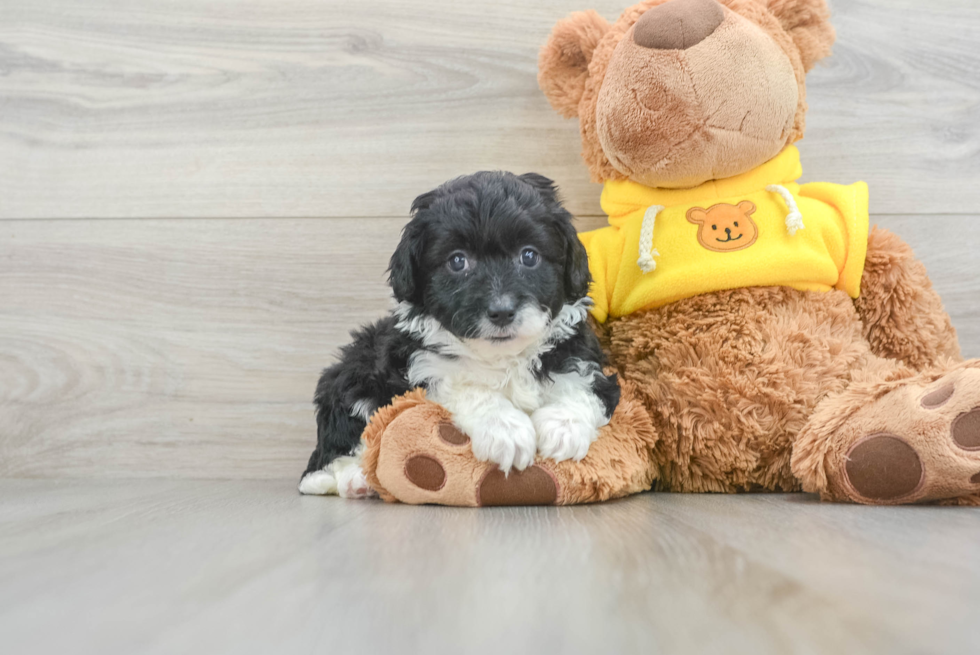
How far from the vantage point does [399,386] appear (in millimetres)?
1349

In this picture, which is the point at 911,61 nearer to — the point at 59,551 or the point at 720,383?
the point at 720,383

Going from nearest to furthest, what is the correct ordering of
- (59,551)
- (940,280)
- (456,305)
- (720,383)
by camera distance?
1. (59,551)
2. (456,305)
3. (720,383)
4. (940,280)

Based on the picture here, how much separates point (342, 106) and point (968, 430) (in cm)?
158

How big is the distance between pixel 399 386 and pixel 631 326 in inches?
20.2

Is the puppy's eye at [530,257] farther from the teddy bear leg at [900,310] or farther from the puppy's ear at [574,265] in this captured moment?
the teddy bear leg at [900,310]

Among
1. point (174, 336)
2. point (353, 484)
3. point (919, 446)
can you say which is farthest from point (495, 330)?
point (174, 336)

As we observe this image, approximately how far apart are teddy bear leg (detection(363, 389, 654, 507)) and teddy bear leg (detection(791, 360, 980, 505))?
1.05 feet

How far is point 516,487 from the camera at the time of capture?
1188 millimetres

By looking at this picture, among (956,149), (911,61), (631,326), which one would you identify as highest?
(911,61)

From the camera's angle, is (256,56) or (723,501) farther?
(256,56)

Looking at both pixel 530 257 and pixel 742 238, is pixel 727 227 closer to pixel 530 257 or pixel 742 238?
pixel 742 238

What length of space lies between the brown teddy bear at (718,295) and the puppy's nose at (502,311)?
0.71 feet

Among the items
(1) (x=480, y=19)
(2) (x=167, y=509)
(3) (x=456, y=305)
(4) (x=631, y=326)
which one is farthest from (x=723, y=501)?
(1) (x=480, y=19)

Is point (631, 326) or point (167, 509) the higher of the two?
point (631, 326)
